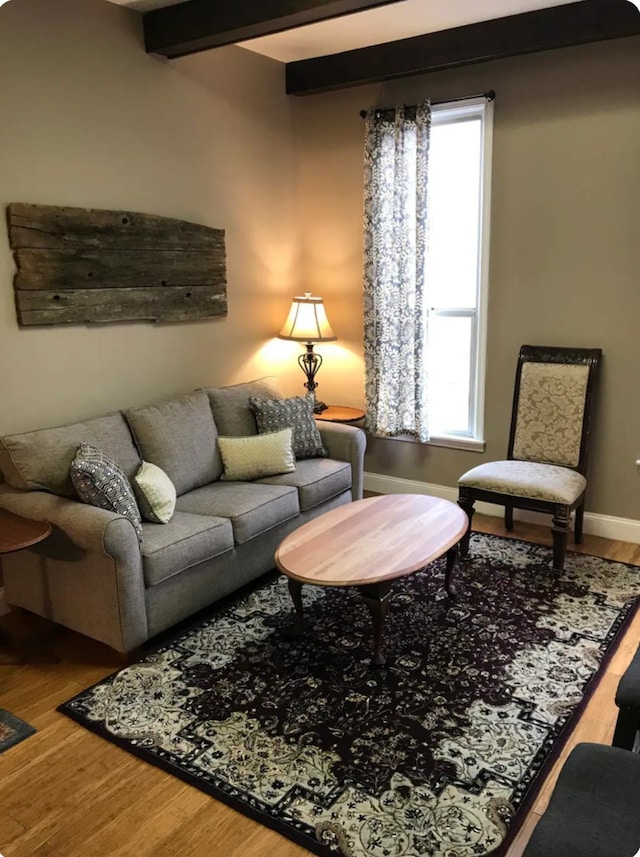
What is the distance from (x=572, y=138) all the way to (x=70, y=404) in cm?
305

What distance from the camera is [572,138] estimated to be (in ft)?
12.8

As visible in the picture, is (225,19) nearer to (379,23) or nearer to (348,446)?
(379,23)

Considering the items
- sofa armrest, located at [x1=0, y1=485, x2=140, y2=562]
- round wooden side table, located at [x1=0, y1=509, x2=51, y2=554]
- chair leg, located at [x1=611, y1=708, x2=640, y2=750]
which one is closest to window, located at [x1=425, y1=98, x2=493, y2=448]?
sofa armrest, located at [x1=0, y1=485, x2=140, y2=562]

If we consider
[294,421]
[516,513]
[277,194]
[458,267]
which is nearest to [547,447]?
[516,513]

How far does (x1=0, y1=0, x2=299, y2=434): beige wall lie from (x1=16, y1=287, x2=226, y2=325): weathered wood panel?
65 millimetres

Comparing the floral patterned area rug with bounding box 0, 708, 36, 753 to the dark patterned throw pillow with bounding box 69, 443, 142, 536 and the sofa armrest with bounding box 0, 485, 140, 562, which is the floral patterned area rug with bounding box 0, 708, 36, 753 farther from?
the dark patterned throw pillow with bounding box 69, 443, 142, 536

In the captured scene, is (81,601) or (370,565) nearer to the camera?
(370,565)

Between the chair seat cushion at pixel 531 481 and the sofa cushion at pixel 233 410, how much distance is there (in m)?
1.27

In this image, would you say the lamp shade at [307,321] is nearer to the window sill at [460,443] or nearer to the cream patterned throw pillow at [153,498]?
the window sill at [460,443]

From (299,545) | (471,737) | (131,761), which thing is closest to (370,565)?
(299,545)

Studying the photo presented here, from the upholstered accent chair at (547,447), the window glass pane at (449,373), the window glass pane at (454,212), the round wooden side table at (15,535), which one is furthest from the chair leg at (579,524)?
the round wooden side table at (15,535)

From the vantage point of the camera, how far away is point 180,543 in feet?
9.95

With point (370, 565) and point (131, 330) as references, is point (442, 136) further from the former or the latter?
point (370, 565)

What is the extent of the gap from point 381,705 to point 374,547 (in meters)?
0.63
